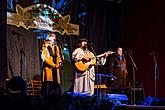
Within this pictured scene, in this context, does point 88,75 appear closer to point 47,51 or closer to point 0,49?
point 47,51

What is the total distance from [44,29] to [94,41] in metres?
2.30

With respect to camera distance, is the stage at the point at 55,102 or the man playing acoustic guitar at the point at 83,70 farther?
the man playing acoustic guitar at the point at 83,70

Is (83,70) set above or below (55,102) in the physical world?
above

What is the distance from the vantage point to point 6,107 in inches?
144

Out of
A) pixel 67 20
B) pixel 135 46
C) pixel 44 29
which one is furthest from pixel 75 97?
pixel 135 46

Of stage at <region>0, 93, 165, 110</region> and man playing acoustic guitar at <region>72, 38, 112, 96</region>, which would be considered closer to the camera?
stage at <region>0, 93, 165, 110</region>

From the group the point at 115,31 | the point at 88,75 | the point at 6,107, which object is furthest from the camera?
the point at 115,31

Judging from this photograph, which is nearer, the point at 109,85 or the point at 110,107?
the point at 110,107

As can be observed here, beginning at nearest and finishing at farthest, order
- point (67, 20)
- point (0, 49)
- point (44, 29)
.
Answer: point (0, 49), point (44, 29), point (67, 20)

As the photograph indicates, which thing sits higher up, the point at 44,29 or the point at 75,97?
the point at 44,29

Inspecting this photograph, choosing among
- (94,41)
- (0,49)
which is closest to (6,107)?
(0,49)

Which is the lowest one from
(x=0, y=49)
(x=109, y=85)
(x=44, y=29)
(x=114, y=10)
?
(x=109, y=85)

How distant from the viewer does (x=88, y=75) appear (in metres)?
9.90

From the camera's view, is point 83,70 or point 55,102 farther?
point 83,70
